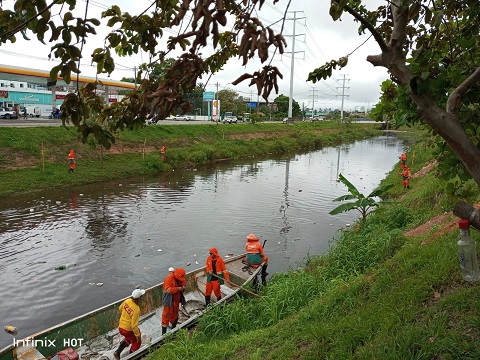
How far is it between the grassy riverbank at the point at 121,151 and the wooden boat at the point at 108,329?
15.4ft

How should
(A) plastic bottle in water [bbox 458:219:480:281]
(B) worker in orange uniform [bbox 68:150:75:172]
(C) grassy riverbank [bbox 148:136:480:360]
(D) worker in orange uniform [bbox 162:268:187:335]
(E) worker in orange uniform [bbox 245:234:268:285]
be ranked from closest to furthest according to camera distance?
(A) plastic bottle in water [bbox 458:219:480:281], (C) grassy riverbank [bbox 148:136:480:360], (D) worker in orange uniform [bbox 162:268:187:335], (E) worker in orange uniform [bbox 245:234:268:285], (B) worker in orange uniform [bbox 68:150:75:172]

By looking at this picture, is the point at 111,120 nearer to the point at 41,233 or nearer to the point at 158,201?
the point at 41,233

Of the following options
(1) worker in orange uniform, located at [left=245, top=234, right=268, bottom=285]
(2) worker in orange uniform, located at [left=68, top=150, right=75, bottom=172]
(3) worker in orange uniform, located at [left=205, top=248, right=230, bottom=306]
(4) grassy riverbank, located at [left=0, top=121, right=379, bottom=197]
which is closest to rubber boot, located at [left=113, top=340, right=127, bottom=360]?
(3) worker in orange uniform, located at [left=205, top=248, right=230, bottom=306]

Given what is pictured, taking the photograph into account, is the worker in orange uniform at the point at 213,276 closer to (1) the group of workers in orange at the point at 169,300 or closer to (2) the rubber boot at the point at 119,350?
(1) the group of workers in orange at the point at 169,300

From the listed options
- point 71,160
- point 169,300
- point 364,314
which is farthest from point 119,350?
point 71,160

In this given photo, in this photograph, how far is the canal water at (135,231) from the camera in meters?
9.49

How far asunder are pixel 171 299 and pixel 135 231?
284 inches

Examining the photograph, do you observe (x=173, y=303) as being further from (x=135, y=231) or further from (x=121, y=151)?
(x=121, y=151)

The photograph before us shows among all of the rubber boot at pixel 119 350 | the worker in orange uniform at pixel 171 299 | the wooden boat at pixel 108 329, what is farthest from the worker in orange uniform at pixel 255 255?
the rubber boot at pixel 119 350

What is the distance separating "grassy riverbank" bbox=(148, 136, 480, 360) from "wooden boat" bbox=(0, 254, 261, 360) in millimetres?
555

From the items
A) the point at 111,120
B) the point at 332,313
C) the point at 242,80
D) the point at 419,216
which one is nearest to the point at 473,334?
the point at 332,313

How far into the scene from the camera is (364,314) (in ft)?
16.4

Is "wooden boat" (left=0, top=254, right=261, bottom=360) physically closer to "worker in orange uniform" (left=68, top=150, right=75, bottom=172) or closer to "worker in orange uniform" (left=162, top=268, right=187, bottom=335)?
"worker in orange uniform" (left=162, top=268, right=187, bottom=335)

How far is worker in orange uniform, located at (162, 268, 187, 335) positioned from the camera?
7215 millimetres
